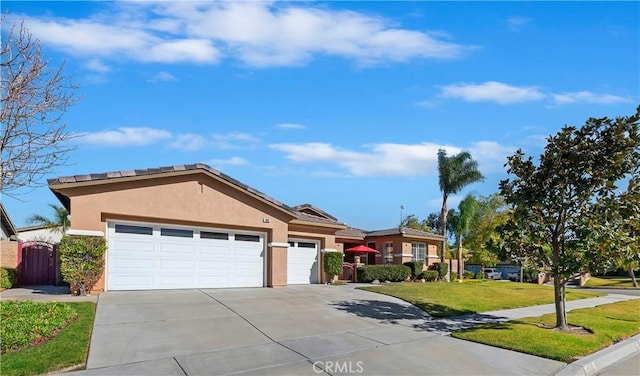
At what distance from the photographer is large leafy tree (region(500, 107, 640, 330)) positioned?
10070mm

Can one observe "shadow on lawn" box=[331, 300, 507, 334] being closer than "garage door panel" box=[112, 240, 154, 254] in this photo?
Yes

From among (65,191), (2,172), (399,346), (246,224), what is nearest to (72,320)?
(2,172)

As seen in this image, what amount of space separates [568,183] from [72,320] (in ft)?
38.2

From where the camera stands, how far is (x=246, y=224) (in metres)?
16.6

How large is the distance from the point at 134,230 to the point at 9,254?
21.9 ft

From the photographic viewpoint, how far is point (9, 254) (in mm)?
17047

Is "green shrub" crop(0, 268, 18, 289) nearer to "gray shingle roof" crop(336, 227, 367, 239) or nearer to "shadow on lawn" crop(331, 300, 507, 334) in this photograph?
"shadow on lawn" crop(331, 300, 507, 334)

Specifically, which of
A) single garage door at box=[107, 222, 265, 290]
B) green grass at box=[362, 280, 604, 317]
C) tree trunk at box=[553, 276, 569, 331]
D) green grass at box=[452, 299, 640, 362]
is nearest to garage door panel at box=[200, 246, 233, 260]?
single garage door at box=[107, 222, 265, 290]

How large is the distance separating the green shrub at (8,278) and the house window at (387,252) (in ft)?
67.6

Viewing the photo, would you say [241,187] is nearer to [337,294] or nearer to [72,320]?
[337,294]

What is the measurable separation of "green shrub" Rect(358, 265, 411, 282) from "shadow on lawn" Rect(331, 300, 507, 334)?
303 inches

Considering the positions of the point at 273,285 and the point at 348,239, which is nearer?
the point at 273,285

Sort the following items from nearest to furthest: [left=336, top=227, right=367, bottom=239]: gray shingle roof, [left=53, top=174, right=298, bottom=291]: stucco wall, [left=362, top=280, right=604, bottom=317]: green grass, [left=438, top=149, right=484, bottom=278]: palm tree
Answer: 1. [left=53, top=174, right=298, bottom=291]: stucco wall
2. [left=362, top=280, right=604, bottom=317]: green grass
3. [left=336, top=227, right=367, bottom=239]: gray shingle roof
4. [left=438, top=149, right=484, bottom=278]: palm tree

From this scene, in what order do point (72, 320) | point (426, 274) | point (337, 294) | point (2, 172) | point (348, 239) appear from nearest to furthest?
1. point (2, 172)
2. point (72, 320)
3. point (337, 294)
4. point (426, 274)
5. point (348, 239)
